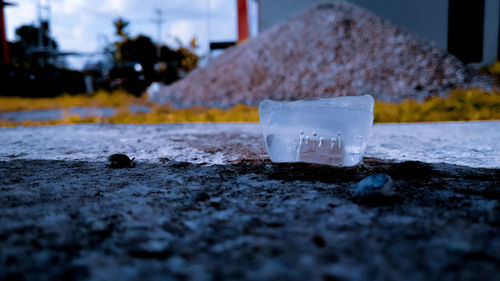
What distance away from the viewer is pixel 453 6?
6348 millimetres

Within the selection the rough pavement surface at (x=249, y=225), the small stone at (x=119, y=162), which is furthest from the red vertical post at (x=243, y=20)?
the rough pavement surface at (x=249, y=225)

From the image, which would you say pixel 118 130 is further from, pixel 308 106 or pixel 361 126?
pixel 361 126

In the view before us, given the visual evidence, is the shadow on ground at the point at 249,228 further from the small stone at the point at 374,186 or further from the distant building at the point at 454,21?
the distant building at the point at 454,21

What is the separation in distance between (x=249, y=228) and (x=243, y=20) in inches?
Result: 331

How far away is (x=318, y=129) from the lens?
1.60 m

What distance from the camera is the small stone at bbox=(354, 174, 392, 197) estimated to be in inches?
37.8

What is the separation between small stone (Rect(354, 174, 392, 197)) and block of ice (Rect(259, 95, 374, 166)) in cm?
54

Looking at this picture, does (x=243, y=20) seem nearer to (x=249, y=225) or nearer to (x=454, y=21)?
(x=454, y=21)

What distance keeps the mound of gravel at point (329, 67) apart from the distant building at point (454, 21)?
70cm

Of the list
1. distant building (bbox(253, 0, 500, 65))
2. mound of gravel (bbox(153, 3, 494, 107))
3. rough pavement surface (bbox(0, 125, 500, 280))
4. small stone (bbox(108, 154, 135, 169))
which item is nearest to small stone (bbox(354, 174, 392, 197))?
rough pavement surface (bbox(0, 125, 500, 280))

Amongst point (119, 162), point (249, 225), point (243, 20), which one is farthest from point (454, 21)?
point (249, 225)

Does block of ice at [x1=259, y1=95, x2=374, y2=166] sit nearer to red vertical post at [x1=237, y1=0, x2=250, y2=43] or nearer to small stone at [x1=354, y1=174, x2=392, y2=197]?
small stone at [x1=354, y1=174, x2=392, y2=197]

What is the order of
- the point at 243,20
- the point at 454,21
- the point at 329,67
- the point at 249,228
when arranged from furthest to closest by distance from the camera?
the point at 243,20
the point at 454,21
the point at 329,67
the point at 249,228

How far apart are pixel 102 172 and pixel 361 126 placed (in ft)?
3.86
